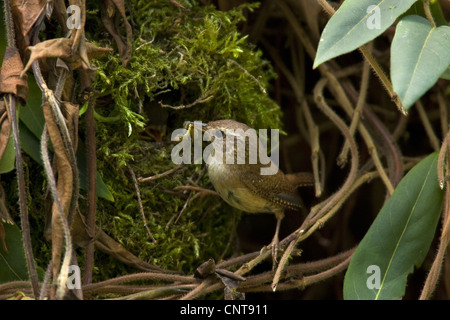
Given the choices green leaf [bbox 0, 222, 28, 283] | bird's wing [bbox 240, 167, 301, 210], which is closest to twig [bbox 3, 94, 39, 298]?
green leaf [bbox 0, 222, 28, 283]

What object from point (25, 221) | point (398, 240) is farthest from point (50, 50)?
point (398, 240)

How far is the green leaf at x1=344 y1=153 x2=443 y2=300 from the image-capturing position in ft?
5.29

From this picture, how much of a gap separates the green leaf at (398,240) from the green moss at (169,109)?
53 cm

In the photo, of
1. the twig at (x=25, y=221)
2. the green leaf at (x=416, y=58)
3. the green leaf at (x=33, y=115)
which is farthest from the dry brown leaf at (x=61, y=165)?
the green leaf at (x=416, y=58)

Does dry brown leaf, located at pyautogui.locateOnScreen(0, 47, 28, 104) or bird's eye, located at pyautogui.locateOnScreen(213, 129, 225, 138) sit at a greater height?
dry brown leaf, located at pyautogui.locateOnScreen(0, 47, 28, 104)

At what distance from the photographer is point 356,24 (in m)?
1.40

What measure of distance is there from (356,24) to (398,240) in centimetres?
63

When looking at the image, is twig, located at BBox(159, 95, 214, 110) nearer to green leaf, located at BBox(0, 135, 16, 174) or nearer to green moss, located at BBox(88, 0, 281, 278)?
green moss, located at BBox(88, 0, 281, 278)

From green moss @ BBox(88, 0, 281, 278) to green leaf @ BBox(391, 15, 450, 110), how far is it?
→ 0.61m

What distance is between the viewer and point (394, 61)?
1282 mm

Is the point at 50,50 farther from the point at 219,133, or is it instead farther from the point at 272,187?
the point at 272,187

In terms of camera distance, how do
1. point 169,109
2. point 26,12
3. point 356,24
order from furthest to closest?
1. point 169,109
2. point 26,12
3. point 356,24
